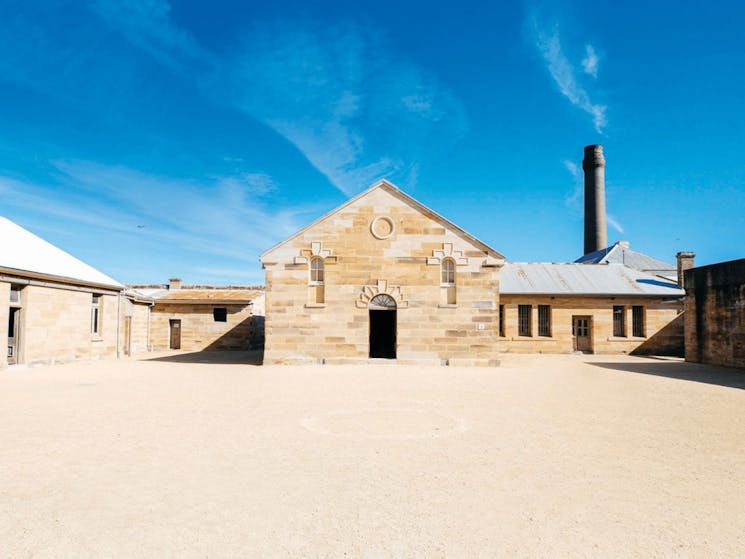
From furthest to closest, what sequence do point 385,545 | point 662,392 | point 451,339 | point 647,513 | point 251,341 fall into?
point 251,341 → point 451,339 → point 662,392 → point 647,513 → point 385,545

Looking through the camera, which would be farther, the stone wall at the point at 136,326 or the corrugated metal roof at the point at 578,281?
the corrugated metal roof at the point at 578,281

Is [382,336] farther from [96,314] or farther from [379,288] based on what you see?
[96,314]

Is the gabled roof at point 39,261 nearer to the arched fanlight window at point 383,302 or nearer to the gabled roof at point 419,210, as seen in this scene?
the gabled roof at point 419,210

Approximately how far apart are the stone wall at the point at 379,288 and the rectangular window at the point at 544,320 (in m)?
8.92

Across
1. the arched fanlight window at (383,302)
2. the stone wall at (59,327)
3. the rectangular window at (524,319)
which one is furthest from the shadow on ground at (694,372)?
the stone wall at (59,327)

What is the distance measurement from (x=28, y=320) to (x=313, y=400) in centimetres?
1368

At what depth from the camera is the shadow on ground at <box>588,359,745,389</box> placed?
45.7ft

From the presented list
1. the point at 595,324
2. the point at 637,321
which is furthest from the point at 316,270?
the point at 637,321

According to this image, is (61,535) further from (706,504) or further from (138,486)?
(706,504)

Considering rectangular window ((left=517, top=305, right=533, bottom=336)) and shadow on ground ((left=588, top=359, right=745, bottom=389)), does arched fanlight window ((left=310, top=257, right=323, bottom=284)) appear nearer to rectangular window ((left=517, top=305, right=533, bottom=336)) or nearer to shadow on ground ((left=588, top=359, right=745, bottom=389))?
shadow on ground ((left=588, top=359, right=745, bottom=389))

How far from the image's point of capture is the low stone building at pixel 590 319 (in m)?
24.9

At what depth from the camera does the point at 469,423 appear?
8000 millimetres

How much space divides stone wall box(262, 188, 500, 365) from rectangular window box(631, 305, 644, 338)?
1279 centimetres

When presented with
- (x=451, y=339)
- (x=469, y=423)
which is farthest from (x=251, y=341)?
(x=469, y=423)
